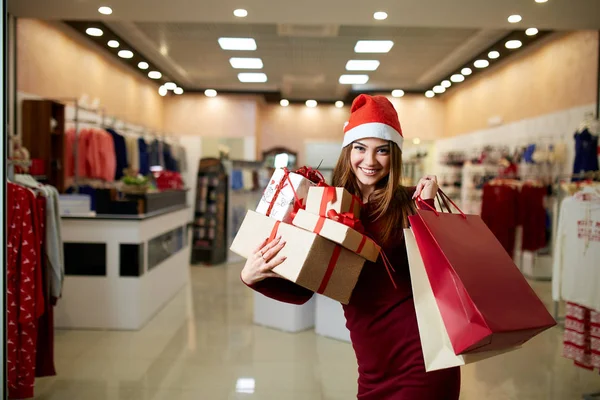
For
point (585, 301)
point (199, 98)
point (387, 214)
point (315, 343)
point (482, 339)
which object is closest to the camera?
point (482, 339)

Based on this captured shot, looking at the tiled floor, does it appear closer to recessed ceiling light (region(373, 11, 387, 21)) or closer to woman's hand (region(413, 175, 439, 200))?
woman's hand (region(413, 175, 439, 200))

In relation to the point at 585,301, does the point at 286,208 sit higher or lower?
higher

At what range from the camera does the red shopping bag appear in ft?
4.01

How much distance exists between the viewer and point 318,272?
1.46 metres

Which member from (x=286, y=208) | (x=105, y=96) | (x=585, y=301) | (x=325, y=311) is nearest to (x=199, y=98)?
(x=105, y=96)

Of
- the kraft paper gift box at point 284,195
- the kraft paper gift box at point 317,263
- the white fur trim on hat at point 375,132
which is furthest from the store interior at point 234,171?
the kraft paper gift box at point 317,263

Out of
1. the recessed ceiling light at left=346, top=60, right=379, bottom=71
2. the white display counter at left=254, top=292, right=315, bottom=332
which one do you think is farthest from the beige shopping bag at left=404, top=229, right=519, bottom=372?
the recessed ceiling light at left=346, top=60, right=379, bottom=71

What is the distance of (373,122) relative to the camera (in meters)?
1.64

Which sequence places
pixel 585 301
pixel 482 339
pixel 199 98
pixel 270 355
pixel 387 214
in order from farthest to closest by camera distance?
1. pixel 199 98
2. pixel 270 355
3. pixel 585 301
4. pixel 387 214
5. pixel 482 339

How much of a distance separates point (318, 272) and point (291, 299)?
0.22 m

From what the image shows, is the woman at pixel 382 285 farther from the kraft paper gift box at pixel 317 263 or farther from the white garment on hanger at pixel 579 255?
the white garment on hanger at pixel 579 255

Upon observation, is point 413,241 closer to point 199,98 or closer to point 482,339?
point 482,339

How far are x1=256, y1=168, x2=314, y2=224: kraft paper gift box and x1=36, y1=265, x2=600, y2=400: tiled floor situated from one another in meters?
2.14

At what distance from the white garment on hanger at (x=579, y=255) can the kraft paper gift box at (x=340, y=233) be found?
2560 millimetres
